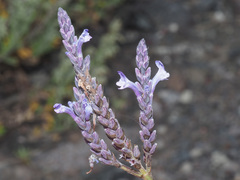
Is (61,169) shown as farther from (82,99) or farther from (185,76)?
(82,99)

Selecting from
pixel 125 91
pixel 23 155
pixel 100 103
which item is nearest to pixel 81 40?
pixel 100 103

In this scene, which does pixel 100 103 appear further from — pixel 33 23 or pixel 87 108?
pixel 33 23

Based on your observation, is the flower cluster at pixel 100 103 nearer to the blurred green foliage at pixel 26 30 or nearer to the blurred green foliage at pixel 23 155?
the blurred green foliage at pixel 23 155

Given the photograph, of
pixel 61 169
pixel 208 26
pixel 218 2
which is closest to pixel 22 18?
pixel 61 169

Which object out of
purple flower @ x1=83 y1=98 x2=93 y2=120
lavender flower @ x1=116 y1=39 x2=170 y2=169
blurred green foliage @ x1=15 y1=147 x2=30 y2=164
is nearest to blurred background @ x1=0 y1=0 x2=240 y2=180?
blurred green foliage @ x1=15 y1=147 x2=30 y2=164

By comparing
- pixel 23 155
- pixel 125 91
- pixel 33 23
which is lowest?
pixel 23 155

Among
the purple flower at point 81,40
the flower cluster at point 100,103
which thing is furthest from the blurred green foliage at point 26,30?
the flower cluster at point 100,103

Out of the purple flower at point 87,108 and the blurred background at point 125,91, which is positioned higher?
the blurred background at point 125,91

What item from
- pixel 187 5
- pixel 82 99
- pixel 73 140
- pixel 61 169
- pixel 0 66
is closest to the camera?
pixel 82 99

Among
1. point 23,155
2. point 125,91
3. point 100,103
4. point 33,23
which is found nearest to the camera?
point 100,103
